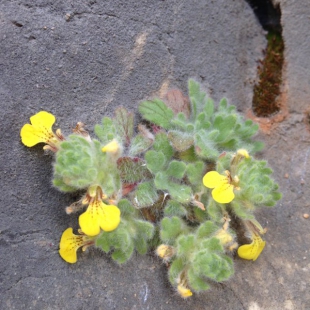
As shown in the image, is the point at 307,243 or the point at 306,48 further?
the point at 306,48

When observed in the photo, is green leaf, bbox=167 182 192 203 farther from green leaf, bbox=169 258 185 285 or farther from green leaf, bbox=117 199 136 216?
green leaf, bbox=169 258 185 285

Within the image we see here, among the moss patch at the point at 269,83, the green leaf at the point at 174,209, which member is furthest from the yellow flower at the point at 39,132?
the moss patch at the point at 269,83

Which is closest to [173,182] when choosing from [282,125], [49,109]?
[49,109]

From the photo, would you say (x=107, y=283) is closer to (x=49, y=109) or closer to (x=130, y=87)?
(x=49, y=109)

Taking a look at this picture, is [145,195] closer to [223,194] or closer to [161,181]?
[161,181]

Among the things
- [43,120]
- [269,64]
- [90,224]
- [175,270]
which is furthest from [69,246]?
[269,64]

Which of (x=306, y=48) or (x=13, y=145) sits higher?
(x=306, y=48)

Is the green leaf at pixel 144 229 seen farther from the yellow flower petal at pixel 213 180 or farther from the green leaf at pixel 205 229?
the yellow flower petal at pixel 213 180
